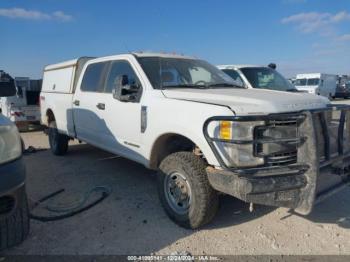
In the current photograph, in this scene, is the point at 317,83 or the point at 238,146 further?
the point at 317,83

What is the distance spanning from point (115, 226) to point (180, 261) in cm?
104

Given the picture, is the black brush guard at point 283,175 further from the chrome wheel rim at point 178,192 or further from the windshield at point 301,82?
the windshield at point 301,82

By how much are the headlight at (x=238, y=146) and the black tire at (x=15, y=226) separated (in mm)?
1797

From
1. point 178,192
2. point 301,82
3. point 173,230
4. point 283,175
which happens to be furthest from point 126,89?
point 301,82

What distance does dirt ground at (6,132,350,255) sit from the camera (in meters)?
3.37

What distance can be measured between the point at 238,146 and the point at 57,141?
535 cm

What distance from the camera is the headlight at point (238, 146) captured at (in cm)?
314

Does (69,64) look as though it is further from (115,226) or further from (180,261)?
(180,261)

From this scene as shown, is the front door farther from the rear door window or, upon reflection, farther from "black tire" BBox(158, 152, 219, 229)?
"black tire" BBox(158, 152, 219, 229)

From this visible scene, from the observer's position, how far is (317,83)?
26.5 meters

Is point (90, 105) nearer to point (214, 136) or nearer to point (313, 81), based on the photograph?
point (214, 136)

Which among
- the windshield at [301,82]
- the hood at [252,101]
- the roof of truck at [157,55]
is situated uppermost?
the windshield at [301,82]

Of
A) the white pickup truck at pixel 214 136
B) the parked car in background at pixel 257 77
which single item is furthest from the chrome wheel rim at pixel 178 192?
the parked car in background at pixel 257 77

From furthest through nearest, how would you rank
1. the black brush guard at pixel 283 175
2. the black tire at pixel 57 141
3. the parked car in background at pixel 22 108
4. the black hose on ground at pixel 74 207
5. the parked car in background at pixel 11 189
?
1. the parked car in background at pixel 22 108
2. the black tire at pixel 57 141
3. the black hose on ground at pixel 74 207
4. the black brush guard at pixel 283 175
5. the parked car in background at pixel 11 189
